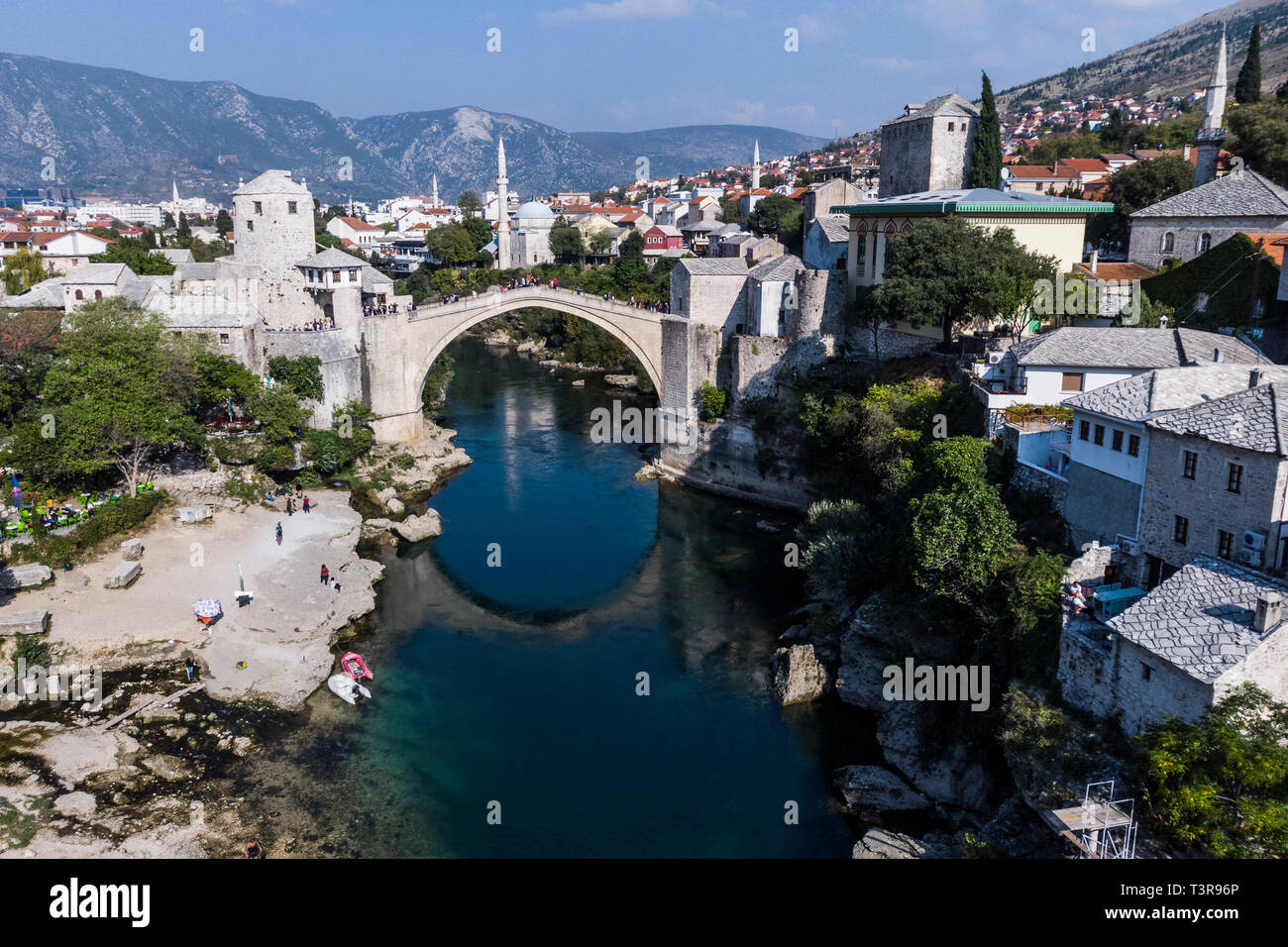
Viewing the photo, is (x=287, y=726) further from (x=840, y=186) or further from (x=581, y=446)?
(x=840, y=186)

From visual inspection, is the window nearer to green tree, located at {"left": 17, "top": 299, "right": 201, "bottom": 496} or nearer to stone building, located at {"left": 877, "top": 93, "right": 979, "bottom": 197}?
stone building, located at {"left": 877, "top": 93, "right": 979, "bottom": 197}

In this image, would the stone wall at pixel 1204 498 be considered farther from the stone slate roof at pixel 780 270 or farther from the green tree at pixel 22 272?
the green tree at pixel 22 272

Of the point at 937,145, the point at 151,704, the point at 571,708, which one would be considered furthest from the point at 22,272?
the point at 937,145

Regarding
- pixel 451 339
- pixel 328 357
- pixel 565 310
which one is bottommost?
pixel 328 357

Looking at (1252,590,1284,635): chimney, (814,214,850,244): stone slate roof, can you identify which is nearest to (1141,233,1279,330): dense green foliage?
(814,214,850,244): stone slate roof

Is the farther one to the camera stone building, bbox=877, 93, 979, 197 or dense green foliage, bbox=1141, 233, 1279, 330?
stone building, bbox=877, 93, 979, 197

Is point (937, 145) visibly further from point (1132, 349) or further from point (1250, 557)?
point (1250, 557)
